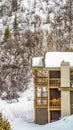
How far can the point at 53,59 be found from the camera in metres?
31.5

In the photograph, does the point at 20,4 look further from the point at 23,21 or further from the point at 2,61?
the point at 2,61

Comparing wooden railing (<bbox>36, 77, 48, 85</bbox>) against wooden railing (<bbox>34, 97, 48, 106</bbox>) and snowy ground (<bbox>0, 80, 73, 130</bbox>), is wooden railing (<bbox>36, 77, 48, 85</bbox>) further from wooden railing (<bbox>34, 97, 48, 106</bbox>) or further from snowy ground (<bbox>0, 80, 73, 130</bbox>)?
snowy ground (<bbox>0, 80, 73, 130</bbox>)

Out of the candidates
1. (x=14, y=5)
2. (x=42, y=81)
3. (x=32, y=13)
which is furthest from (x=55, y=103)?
(x=14, y=5)

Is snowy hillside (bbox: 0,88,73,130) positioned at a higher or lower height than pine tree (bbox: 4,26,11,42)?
lower

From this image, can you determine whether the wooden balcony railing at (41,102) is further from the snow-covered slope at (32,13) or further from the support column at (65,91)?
the snow-covered slope at (32,13)

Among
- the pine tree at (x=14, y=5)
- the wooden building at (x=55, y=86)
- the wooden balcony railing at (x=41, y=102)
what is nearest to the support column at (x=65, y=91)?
the wooden building at (x=55, y=86)

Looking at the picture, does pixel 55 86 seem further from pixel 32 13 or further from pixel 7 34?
pixel 32 13

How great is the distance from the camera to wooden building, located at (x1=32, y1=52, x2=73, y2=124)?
29.7 metres

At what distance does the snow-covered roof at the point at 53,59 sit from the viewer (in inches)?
1208

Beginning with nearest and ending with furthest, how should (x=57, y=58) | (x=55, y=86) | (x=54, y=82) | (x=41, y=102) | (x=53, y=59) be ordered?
(x=55, y=86) → (x=54, y=82) → (x=53, y=59) → (x=57, y=58) → (x=41, y=102)

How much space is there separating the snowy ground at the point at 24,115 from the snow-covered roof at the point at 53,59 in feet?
15.7

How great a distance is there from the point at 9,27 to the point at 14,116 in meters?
28.3

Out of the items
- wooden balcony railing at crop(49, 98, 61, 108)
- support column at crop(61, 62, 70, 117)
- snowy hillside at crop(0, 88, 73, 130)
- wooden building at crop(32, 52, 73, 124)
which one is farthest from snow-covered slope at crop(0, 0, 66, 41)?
support column at crop(61, 62, 70, 117)

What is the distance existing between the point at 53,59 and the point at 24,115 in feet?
27.2
